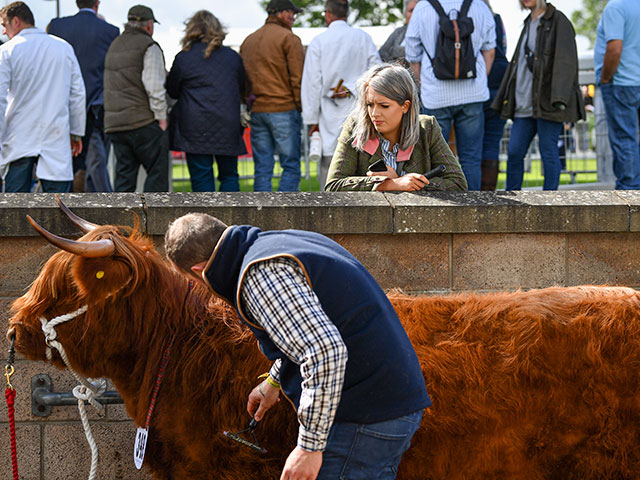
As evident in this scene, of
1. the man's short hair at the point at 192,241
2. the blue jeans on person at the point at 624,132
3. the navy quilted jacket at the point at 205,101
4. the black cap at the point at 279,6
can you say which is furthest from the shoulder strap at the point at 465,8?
the man's short hair at the point at 192,241

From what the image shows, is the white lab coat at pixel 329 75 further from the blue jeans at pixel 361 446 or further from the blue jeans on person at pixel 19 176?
the blue jeans at pixel 361 446

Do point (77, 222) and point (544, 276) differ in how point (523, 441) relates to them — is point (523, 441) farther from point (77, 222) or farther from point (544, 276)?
point (77, 222)

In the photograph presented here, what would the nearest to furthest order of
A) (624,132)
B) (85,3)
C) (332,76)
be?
(624,132) → (332,76) → (85,3)

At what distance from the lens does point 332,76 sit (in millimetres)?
8055

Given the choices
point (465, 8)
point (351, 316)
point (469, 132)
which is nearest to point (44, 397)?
point (351, 316)

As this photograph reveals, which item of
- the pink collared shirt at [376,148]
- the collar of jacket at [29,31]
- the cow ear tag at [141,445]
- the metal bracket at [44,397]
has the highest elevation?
the collar of jacket at [29,31]

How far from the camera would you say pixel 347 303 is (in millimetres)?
3160

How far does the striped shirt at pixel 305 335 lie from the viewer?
2.96m

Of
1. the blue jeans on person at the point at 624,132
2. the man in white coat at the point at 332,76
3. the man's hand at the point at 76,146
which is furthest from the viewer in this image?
the man in white coat at the point at 332,76

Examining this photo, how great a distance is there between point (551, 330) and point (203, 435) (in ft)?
5.34

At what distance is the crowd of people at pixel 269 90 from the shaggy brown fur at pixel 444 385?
11.5 feet

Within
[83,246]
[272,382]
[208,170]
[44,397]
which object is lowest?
[44,397]

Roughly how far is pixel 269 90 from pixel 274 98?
88 mm

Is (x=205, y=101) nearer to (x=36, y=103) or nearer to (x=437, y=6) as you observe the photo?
(x=36, y=103)
